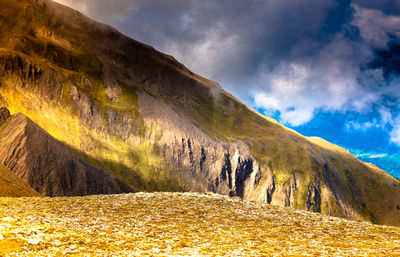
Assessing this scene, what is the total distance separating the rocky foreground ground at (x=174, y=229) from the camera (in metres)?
18.1

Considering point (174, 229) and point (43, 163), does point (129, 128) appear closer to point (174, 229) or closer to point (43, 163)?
point (43, 163)

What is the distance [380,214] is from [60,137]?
174886 mm

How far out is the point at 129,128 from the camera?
16475cm

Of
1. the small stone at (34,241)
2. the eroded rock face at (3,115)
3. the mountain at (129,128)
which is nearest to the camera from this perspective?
the small stone at (34,241)

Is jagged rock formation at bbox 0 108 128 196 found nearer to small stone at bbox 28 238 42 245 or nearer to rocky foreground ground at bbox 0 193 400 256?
rocky foreground ground at bbox 0 193 400 256

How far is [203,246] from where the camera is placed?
1958 centimetres

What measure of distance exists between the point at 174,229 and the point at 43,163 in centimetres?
8512

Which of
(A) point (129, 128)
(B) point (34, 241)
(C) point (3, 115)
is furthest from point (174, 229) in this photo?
(A) point (129, 128)

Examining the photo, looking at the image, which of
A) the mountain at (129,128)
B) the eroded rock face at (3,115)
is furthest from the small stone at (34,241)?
the mountain at (129,128)

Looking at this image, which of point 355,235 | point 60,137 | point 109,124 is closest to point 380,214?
point 109,124

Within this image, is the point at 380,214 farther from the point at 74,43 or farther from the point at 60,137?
the point at 74,43

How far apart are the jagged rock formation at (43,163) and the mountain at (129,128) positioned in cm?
1957

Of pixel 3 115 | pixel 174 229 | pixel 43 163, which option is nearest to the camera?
pixel 174 229

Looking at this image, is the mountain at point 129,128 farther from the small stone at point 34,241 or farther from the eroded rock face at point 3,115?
the small stone at point 34,241
